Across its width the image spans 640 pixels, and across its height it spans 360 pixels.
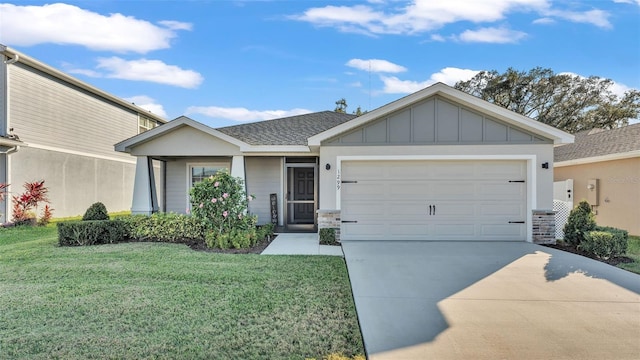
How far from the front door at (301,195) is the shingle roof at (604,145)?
9.88 metres

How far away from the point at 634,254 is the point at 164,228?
1112 centimetres

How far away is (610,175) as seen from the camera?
1079 cm

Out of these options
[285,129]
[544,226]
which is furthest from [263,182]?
[544,226]

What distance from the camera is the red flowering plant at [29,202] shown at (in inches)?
452

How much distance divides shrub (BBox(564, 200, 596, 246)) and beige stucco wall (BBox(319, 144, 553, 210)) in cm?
73

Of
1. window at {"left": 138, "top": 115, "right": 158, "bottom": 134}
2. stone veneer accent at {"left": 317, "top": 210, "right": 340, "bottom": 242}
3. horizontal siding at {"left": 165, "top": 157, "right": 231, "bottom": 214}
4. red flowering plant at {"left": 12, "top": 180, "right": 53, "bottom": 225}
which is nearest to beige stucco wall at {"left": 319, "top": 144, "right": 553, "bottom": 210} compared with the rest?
stone veneer accent at {"left": 317, "top": 210, "right": 340, "bottom": 242}

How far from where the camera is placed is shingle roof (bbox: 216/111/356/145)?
10.6 m

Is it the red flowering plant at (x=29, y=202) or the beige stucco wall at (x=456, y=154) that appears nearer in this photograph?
the beige stucco wall at (x=456, y=154)

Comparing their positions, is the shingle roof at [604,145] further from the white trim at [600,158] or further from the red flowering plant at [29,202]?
the red flowering plant at [29,202]

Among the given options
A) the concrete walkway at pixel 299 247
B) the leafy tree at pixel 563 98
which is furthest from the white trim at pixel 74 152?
the leafy tree at pixel 563 98

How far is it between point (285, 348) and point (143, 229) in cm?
723

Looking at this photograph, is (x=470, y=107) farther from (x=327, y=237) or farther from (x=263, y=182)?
(x=263, y=182)

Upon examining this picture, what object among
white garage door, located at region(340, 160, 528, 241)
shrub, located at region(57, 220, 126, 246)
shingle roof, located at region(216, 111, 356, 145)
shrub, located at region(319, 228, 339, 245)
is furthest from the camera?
shingle roof, located at region(216, 111, 356, 145)

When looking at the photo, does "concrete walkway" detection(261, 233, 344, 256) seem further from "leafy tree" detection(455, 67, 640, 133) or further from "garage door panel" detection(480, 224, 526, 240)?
"leafy tree" detection(455, 67, 640, 133)
